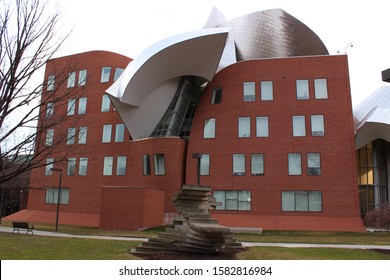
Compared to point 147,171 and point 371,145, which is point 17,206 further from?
point 371,145

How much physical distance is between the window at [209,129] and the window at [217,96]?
1906 millimetres

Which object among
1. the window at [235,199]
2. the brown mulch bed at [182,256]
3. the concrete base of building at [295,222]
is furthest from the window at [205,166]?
the brown mulch bed at [182,256]

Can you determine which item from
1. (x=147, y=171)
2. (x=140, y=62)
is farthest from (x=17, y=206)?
(x=140, y=62)

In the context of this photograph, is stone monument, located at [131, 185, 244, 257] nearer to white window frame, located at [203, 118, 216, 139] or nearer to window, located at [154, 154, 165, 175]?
white window frame, located at [203, 118, 216, 139]

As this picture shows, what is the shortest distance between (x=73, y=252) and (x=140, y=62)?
2133 cm

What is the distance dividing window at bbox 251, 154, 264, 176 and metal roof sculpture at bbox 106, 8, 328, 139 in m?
8.56

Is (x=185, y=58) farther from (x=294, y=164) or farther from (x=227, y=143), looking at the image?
(x=294, y=164)

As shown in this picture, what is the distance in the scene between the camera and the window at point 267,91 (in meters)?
33.4

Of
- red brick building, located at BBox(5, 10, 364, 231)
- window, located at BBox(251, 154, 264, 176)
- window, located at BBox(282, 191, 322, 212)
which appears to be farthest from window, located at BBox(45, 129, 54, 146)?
window, located at BBox(282, 191, 322, 212)

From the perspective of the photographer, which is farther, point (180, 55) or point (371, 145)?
point (371, 145)

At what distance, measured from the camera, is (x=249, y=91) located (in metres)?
34.1

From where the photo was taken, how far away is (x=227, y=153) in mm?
33156

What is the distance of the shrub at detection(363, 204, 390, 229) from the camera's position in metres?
30.3
